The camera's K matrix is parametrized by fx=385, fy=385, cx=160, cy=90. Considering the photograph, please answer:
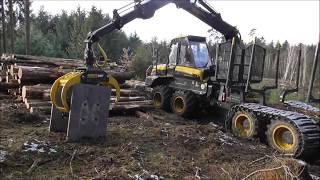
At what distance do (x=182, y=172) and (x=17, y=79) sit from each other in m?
7.65

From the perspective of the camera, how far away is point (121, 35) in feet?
106

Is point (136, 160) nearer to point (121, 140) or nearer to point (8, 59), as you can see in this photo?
point (121, 140)

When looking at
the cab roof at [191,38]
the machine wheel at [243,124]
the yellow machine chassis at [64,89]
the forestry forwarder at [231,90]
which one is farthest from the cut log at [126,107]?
the machine wheel at [243,124]

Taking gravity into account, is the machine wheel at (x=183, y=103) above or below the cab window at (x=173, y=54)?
below

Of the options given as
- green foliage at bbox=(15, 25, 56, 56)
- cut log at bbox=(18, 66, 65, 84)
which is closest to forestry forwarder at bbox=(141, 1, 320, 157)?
cut log at bbox=(18, 66, 65, 84)

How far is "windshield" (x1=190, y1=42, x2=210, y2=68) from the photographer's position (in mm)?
11861

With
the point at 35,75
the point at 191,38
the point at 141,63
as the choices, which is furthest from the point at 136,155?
the point at 141,63

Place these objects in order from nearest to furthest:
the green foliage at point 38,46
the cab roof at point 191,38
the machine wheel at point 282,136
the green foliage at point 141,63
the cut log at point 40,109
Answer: the machine wheel at point 282,136, the cut log at point 40,109, the cab roof at point 191,38, the green foliage at point 141,63, the green foliage at point 38,46

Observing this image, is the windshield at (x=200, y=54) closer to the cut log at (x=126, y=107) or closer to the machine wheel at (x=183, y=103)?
the machine wheel at (x=183, y=103)

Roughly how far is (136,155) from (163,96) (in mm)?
6564

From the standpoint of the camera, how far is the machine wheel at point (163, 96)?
42.0 ft

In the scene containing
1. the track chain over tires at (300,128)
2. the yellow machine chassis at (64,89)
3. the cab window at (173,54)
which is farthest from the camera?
the cab window at (173,54)

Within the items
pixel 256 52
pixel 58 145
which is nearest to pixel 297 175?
pixel 58 145

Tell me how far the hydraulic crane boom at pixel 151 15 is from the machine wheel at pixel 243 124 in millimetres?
2927
